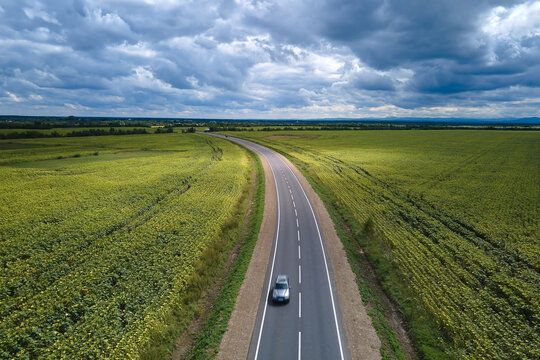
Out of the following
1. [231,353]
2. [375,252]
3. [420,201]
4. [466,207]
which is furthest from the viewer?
[420,201]

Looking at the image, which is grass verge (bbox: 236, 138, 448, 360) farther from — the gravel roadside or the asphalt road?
the asphalt road

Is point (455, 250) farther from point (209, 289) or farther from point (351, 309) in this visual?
point (209, 289)

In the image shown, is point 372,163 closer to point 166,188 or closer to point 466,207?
point 466,207

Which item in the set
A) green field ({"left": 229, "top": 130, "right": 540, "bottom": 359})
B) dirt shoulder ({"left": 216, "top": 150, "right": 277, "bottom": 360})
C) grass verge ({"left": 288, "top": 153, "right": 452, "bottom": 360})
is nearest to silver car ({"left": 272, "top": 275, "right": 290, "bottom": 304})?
dirt shoulder ({"left": 216, "top": 150, "right": 277, "bottom": 360})

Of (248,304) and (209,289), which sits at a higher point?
(248,304)

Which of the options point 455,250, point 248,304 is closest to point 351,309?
point 248,304

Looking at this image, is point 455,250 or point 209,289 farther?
point 455,250

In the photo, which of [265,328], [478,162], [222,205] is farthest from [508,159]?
[265,328]
